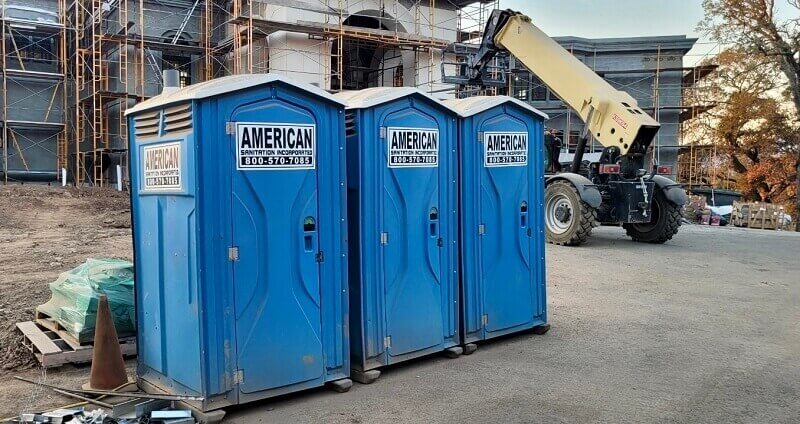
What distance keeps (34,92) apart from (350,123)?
26.1m

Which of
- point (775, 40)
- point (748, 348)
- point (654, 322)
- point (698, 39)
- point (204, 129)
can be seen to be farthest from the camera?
point (698, 39)

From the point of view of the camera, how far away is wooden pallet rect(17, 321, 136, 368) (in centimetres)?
600

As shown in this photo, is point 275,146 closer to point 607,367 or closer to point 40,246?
point 607,367

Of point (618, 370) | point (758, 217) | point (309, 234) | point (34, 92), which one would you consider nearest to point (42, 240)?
point (309, 234)

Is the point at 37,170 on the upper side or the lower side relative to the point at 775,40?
lower

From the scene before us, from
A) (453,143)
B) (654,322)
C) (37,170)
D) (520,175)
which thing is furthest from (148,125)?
(37,170)

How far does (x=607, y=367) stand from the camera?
20.6 ft

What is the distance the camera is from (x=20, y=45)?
27.5 m

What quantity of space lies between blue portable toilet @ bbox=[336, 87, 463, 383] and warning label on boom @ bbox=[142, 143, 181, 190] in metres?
1.51

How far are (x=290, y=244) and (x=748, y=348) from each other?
15.7 feet

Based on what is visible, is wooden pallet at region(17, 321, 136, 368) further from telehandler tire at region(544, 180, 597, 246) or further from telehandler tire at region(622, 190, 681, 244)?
telehandler tire at region(622, 190, 681, 244)

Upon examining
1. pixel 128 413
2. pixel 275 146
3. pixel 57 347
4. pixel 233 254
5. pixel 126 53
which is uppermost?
pixel 126 53

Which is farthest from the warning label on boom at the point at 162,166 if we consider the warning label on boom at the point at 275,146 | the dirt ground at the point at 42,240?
the dirt ground at the point at 42,240

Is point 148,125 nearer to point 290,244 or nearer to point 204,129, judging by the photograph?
point 204,129
